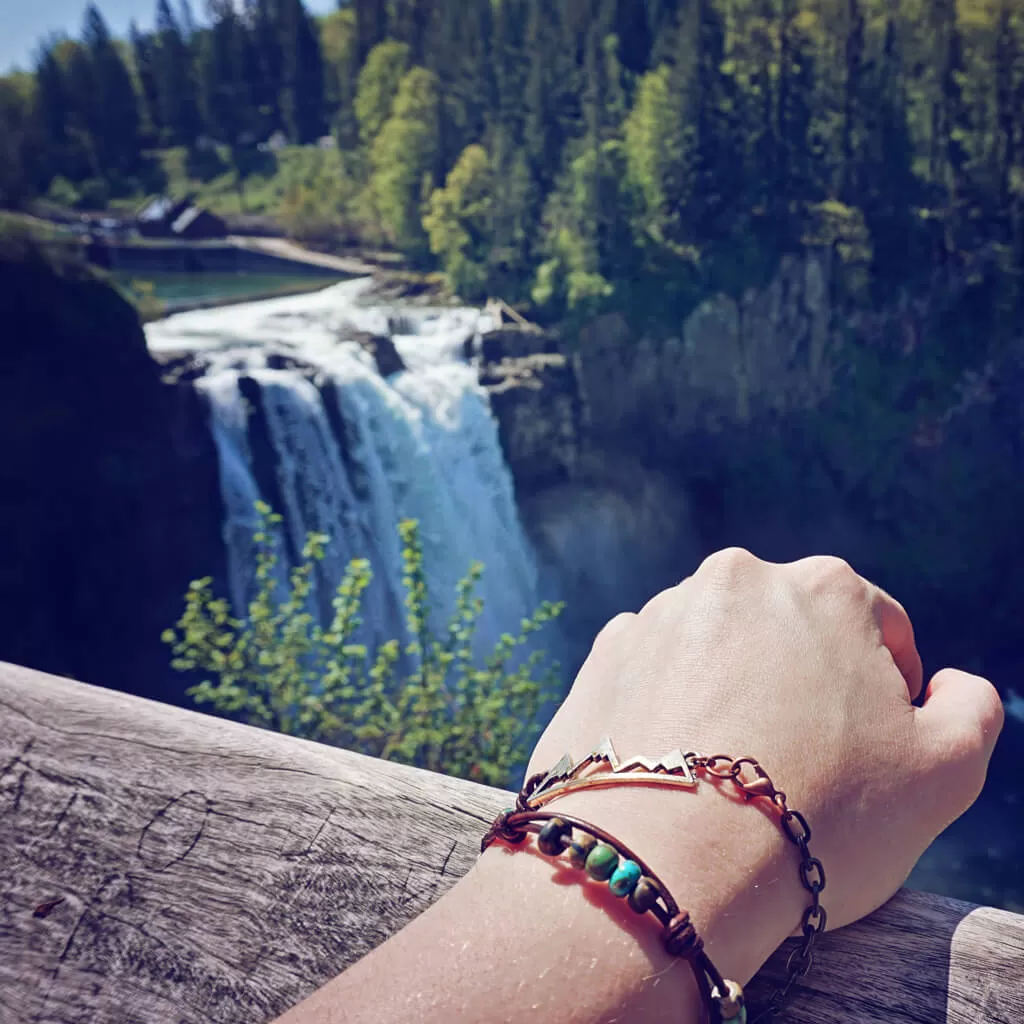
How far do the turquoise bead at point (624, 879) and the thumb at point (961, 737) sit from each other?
0.44m

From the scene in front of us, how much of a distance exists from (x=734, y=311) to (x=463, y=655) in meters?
19.0

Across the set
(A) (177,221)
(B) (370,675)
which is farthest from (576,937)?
(A) (177,221)

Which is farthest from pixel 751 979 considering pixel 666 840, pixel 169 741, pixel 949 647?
pixel 949 647

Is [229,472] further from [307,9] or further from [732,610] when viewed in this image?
[307,9]

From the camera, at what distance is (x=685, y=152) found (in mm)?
22359

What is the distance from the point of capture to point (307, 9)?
28.4m

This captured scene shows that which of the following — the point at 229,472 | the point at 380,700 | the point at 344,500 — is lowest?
the point at 344,500

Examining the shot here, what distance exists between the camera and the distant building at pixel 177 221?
21438mm

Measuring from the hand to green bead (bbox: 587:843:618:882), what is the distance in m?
0.06

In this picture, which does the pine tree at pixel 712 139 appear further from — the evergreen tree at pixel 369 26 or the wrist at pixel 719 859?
the wrist at pixel 719 859

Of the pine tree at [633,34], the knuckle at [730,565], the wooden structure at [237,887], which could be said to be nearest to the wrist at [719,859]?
the wooden structure at [237,887]

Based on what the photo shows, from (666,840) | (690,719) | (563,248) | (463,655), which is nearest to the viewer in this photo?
(666,840)

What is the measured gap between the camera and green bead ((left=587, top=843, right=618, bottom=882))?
0.78m

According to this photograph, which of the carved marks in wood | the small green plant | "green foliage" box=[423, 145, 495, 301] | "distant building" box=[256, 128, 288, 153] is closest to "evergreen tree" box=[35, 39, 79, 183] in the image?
"distant building" box=[256, 128, 288, 153]
